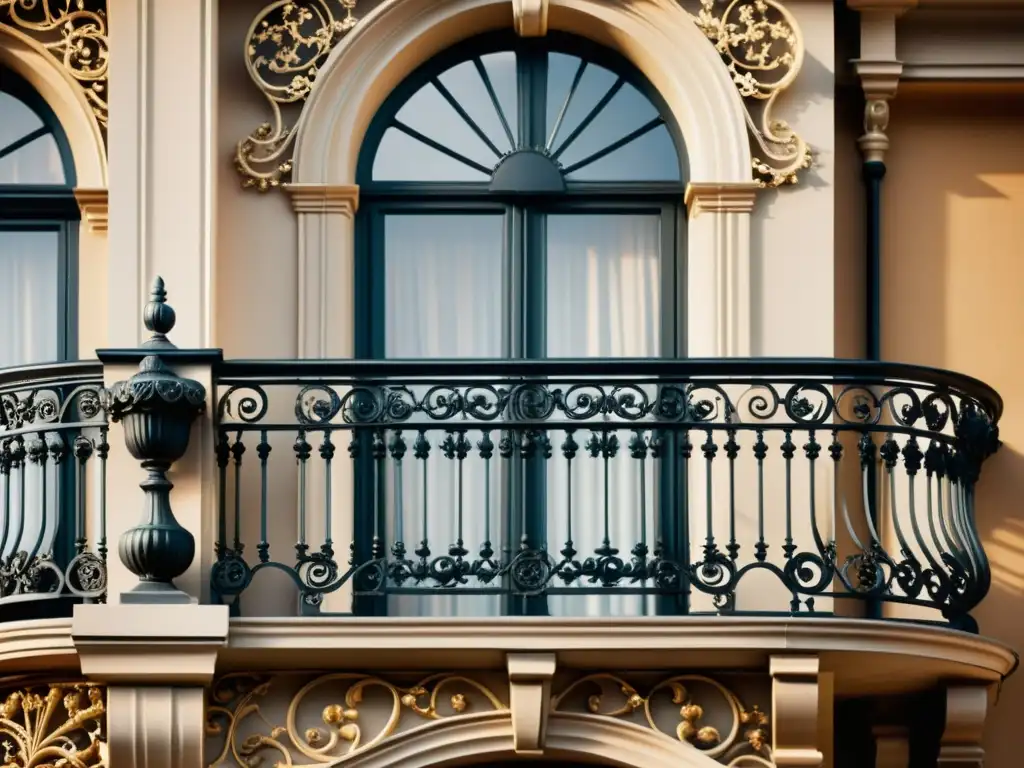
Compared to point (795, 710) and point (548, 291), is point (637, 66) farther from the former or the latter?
point (795, 710)

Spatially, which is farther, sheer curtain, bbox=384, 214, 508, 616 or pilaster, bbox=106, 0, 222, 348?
sheer curtain, bbox=384, 214, 508, 616

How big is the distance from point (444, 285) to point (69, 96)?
2.39 m

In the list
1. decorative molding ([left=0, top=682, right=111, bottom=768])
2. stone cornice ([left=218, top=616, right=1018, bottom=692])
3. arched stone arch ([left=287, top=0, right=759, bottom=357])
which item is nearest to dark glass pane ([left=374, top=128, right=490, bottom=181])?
arched stone arch ([left=287, top=0, right=759, bottom=357])

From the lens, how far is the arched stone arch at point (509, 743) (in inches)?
514

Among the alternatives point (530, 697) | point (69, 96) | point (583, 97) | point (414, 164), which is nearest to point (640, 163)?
point (583, 97)

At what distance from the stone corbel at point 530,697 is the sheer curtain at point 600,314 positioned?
48.5 inches

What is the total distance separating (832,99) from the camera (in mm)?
14586

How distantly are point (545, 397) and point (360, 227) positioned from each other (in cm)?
194

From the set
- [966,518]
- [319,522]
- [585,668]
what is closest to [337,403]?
[319,522]

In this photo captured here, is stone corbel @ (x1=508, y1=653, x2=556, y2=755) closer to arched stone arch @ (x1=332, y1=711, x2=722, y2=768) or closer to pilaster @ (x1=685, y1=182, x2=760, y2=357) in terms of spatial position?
arched stone arch @ (x1=332, y1=711, x2=722, y2=768)

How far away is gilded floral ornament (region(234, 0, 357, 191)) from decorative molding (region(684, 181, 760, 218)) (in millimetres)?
2169

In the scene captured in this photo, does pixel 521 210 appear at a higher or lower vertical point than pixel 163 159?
lower

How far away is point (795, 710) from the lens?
509 inches

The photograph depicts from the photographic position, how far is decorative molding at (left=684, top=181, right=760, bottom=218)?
14.3 m
